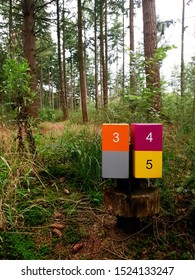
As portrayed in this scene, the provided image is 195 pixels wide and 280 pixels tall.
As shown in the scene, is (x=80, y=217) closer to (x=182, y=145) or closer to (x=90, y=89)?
(x=182, y=145)

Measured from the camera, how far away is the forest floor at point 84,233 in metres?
1.64

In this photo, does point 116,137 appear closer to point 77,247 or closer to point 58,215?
point 77,247

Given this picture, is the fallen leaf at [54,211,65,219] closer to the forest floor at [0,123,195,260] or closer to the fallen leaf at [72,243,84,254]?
the forest floor at [0,123,195,260]

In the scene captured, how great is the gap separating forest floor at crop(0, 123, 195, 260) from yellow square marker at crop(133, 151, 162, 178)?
479 mm

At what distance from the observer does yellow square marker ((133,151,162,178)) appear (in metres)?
1.61

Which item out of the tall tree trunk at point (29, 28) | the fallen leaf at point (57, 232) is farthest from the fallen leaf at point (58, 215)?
the tall tree trunk at point (29, 28)

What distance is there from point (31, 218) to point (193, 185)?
140cm

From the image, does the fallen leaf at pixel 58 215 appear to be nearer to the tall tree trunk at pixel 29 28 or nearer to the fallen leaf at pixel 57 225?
the fallen leaf at pixel 57 225

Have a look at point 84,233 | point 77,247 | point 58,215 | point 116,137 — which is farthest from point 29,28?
point 77,247

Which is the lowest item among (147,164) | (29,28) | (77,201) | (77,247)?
(77,247)

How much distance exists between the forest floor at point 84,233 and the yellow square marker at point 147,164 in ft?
1.57

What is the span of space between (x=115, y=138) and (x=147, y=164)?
0.28m

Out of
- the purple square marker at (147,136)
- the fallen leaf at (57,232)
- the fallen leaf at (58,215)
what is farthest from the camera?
the fallen leaf at (58,215)

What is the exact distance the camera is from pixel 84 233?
185 centimetres
